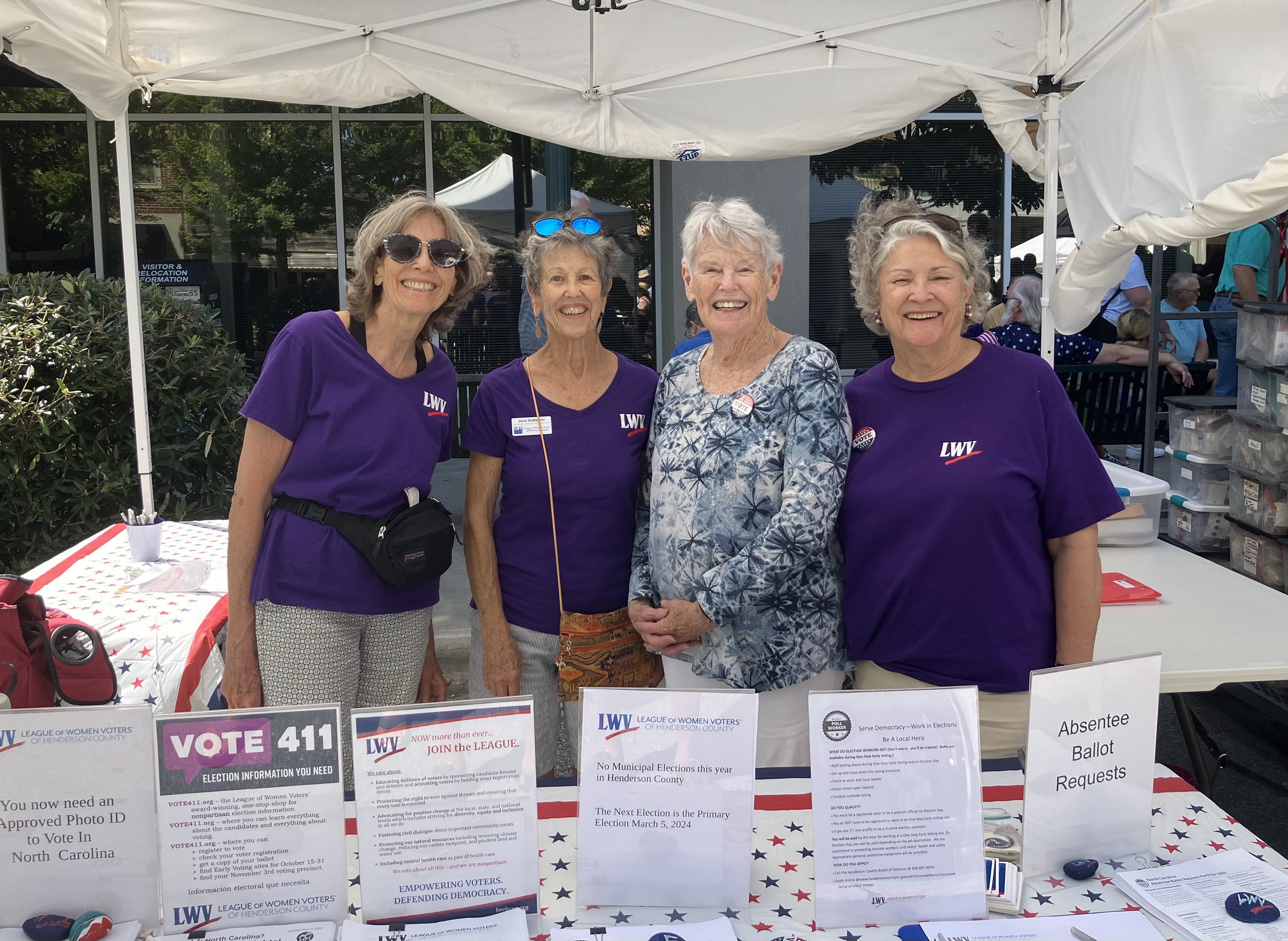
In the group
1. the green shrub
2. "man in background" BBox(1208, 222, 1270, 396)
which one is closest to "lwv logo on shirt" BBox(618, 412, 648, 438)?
→ the green shrub

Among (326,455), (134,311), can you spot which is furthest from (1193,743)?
(134,311)

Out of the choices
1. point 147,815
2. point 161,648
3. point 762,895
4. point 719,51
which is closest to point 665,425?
point 762,895

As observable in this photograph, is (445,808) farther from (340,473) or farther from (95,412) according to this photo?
(95,412)

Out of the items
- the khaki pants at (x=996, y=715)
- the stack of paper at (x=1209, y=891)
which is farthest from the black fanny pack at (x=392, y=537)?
the stack of paper at (x=1209, y=891)

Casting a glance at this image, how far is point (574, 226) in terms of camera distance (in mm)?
2258

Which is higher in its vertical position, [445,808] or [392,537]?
[392,537]

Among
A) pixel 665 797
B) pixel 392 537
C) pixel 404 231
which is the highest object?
pixel 404 231

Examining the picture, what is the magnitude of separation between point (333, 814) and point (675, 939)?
1.53ft

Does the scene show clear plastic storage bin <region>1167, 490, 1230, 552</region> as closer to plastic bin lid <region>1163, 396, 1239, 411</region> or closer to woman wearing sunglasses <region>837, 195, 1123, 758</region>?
plastic bin lid <region>1163, 396, 1239, 411</region>

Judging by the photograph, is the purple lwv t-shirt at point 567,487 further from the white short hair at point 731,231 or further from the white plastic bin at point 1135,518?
the white plastic bin at point 1135,518

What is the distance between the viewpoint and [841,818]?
135 cm

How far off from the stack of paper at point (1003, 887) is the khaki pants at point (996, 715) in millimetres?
560

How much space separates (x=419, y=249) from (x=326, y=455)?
0.47 m

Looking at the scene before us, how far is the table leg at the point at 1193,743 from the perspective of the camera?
2.33m
